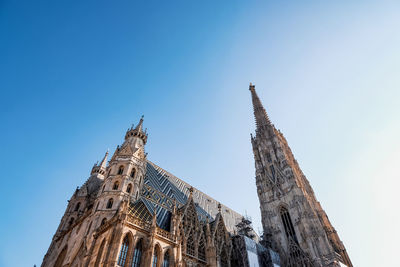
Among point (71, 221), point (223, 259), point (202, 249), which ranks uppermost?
point (71, 221)

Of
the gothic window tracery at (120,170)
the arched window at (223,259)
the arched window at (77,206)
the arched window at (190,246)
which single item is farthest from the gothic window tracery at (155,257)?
the arched window at (77,206)

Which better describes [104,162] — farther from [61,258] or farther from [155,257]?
[155,257]

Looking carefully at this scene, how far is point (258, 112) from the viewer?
64.8 metres

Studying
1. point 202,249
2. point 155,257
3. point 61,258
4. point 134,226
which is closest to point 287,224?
point 202,249

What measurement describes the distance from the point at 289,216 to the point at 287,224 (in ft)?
4.26

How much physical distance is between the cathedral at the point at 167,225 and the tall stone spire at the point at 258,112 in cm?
1200

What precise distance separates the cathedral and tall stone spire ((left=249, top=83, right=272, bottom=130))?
11998 mm

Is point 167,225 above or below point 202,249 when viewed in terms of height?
above

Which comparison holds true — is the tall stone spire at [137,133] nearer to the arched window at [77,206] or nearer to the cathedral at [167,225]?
the cathedral at [167,225]

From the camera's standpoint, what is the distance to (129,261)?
1989 centimetres

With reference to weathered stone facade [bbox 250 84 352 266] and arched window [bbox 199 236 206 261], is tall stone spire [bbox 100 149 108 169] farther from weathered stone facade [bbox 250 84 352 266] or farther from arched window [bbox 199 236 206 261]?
weathered stone facade [bbox 250 84 352 266]

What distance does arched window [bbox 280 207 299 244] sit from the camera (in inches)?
1521

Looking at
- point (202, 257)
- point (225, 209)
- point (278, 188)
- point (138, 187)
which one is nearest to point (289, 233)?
point (278, 188)

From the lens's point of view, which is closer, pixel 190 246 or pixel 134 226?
pixel 134 226
